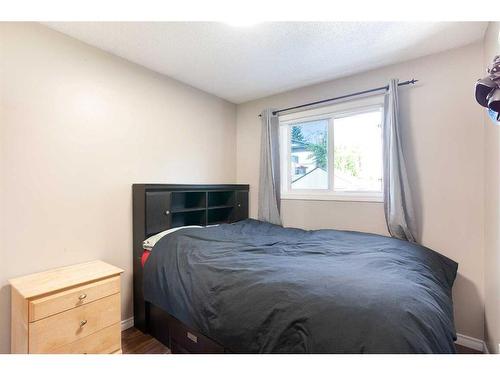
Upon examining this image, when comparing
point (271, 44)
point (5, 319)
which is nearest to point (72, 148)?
point (5, 319)

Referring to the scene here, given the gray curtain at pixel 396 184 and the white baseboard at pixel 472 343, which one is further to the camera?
the gray curtain at pixel 396 184

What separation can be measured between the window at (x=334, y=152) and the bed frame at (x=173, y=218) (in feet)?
2.47

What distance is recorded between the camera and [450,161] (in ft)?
6.21

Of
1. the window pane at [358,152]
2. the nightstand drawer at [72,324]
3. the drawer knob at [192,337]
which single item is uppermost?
the window pane at [358,152]

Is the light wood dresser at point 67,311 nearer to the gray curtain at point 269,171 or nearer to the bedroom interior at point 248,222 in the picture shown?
the bedroom interior at point 248,222

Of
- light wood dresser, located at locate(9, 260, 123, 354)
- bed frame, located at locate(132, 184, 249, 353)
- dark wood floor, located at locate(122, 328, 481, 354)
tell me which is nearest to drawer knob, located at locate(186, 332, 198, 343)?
bed frame, located at locate(132, 184, 249, 353)

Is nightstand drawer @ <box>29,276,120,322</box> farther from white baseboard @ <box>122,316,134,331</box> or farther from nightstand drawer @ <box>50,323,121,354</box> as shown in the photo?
white baseboard @ <box>122,316,134,331</box>

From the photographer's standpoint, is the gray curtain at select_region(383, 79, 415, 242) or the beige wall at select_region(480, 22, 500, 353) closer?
the beige wall at select_region(480, 22, 500, 353)

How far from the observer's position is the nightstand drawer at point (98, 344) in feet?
4.57

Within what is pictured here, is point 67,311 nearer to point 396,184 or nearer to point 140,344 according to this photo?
point 140,344

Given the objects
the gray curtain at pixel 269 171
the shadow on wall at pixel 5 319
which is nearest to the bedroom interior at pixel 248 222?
the shadow on wall at pixel 5 319

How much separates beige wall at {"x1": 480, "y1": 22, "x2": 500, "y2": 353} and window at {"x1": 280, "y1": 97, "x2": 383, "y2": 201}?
75cm

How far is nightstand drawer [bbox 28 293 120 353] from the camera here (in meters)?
1.28
